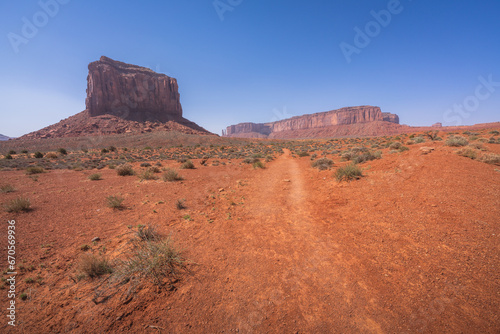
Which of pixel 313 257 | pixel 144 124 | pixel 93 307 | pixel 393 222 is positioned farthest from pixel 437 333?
pixel 144 124

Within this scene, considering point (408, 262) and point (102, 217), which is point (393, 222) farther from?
point (102, 217)

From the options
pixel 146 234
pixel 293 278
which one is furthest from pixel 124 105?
pixel 293 278

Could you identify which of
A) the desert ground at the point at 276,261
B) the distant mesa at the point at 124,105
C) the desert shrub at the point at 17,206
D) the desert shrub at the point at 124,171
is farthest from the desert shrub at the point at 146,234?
the distant mesa at the point at 124,105

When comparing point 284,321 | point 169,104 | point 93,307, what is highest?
point 169,104

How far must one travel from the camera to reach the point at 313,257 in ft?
12.5

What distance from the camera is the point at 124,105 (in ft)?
229

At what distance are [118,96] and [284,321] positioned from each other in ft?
299

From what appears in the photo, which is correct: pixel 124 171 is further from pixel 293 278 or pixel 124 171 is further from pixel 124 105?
pixel 124 105

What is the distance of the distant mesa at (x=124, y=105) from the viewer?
5697 cm

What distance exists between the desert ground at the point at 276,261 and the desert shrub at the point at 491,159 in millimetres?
76

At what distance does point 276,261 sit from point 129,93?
9021 cm

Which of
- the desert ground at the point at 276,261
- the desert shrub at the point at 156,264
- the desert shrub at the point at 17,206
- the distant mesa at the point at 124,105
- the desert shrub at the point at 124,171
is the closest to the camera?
the desert ground at the point at 276,261

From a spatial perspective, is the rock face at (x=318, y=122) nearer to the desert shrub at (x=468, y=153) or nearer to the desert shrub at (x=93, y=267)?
the desert shrub at (x=468, y=153)

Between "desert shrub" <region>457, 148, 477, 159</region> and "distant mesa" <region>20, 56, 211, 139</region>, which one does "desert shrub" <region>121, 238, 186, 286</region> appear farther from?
"distant mesa" <region>20, 56, 211, 139</region>
